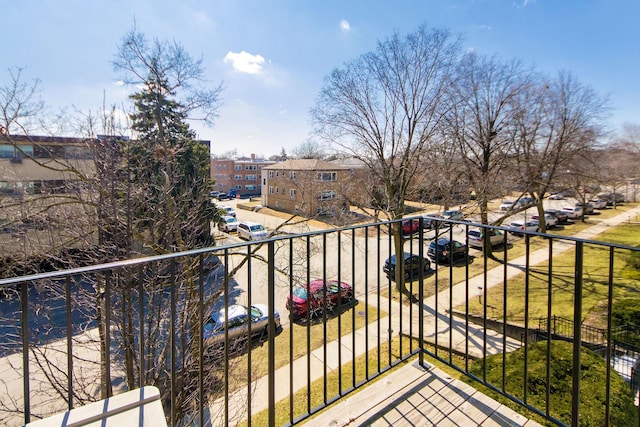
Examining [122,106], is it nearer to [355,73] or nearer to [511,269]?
[355,73]

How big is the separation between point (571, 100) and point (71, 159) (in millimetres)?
17379

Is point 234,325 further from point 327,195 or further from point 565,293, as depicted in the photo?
point 565,293

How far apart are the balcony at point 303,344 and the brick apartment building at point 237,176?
102 ft

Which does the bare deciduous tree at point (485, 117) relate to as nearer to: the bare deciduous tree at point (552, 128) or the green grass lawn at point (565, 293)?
the bare deciduous tree at point (552, 128)

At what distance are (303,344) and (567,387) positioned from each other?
231 inches

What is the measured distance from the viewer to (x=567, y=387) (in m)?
3.98

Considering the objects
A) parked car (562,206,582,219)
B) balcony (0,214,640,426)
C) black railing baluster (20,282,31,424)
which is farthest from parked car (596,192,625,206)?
black railing baluster (20,282,31,424)

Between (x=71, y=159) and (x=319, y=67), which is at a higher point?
(x=319, y=67)

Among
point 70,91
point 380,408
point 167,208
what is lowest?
point 380,408

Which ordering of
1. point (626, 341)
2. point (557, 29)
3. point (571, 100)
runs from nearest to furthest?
1. point (626, 341)
2. point (557, 29)
3. point (571, 100)

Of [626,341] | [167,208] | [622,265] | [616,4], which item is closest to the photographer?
[167,208]

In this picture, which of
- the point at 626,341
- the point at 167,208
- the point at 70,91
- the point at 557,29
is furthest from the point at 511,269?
the point at 70,91

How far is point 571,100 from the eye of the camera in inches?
523

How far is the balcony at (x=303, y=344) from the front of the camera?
1571 mm
